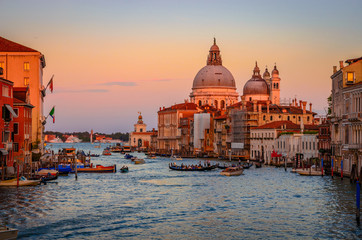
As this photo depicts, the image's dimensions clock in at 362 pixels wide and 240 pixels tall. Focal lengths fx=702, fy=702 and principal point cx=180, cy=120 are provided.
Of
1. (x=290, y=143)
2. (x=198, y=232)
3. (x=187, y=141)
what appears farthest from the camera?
(x=187, y=141)

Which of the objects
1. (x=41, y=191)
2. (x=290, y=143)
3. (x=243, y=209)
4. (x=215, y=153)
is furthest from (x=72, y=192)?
(x=215, y=153)

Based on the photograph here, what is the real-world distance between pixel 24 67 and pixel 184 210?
90.0ft

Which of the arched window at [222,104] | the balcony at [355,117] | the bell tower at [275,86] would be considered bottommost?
the balcony at [355,117]

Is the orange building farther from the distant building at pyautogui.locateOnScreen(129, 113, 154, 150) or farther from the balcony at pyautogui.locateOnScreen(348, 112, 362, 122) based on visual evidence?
the distant building at pyautogui.locateOnScreen(129, 113, 154, 150)

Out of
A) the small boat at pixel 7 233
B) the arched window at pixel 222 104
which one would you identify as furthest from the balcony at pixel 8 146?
the arched window at pixel 222 104

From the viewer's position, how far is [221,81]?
5610 inches

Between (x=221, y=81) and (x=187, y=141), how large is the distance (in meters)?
26.8

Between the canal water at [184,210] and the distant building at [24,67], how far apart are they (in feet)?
40.1

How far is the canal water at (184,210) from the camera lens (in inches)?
979

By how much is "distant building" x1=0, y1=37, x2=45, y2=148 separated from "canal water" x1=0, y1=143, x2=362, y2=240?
12234mm

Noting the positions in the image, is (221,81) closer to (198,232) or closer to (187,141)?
(187,141)

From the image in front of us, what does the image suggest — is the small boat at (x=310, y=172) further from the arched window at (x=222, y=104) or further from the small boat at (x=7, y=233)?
the arched window at (x=222, y=104)

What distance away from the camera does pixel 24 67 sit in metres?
54.1

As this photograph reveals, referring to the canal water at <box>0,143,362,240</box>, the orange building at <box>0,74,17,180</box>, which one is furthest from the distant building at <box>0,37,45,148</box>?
the canal water at <box>0,143,362,240</box>
